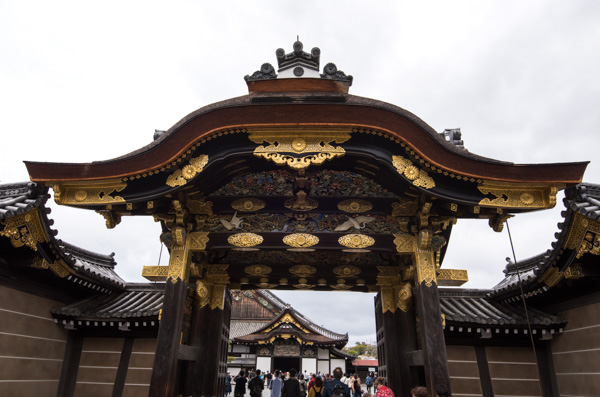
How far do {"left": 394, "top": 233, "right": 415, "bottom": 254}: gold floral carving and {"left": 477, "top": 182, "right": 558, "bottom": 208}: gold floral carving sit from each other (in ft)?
5.08

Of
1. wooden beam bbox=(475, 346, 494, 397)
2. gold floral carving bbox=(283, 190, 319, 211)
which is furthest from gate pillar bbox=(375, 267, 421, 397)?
gold floral carving bbox=(283, 190, 319, 211)

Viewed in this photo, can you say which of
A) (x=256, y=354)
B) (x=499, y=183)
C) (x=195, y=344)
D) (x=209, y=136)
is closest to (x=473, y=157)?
(x=499, y=183)

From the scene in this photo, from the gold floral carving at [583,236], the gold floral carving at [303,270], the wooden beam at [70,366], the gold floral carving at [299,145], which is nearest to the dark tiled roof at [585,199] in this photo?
the gold floral carving at [583,236]

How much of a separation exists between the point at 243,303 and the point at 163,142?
34.0m

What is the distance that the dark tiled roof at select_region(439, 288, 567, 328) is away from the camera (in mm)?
8591

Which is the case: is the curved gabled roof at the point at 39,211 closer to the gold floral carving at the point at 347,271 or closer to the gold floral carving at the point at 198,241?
the gold floral carving at the point at 198,241

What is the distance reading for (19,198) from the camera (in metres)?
7.30

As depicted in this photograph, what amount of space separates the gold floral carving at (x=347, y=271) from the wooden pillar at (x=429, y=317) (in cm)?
243

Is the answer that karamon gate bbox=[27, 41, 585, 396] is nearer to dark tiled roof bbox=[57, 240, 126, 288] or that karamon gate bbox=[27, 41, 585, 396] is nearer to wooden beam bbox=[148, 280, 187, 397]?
wooden beam bbox=[148, 280, 187, 397]

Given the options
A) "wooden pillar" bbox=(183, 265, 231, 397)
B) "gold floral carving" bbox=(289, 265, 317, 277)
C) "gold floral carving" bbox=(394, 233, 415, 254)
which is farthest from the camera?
"gold floral carving" bbox=(289, 265, 317, 277)

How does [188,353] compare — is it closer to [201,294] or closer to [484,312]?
[201,294]

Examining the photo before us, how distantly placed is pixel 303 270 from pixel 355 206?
2749mm

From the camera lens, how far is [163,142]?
20.6 feet

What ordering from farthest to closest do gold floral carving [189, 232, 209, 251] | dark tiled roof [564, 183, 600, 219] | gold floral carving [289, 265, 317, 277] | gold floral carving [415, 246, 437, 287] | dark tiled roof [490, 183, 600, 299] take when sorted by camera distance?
gold floral carving [289, 265, 317, 277], gold floral carving [189, 232, 209, 251], gold floral carving [415, 246, 437, 287], dark tiled roof [490, 183, 600, 299], dark tiled roof [564, 183, 600, 219]
